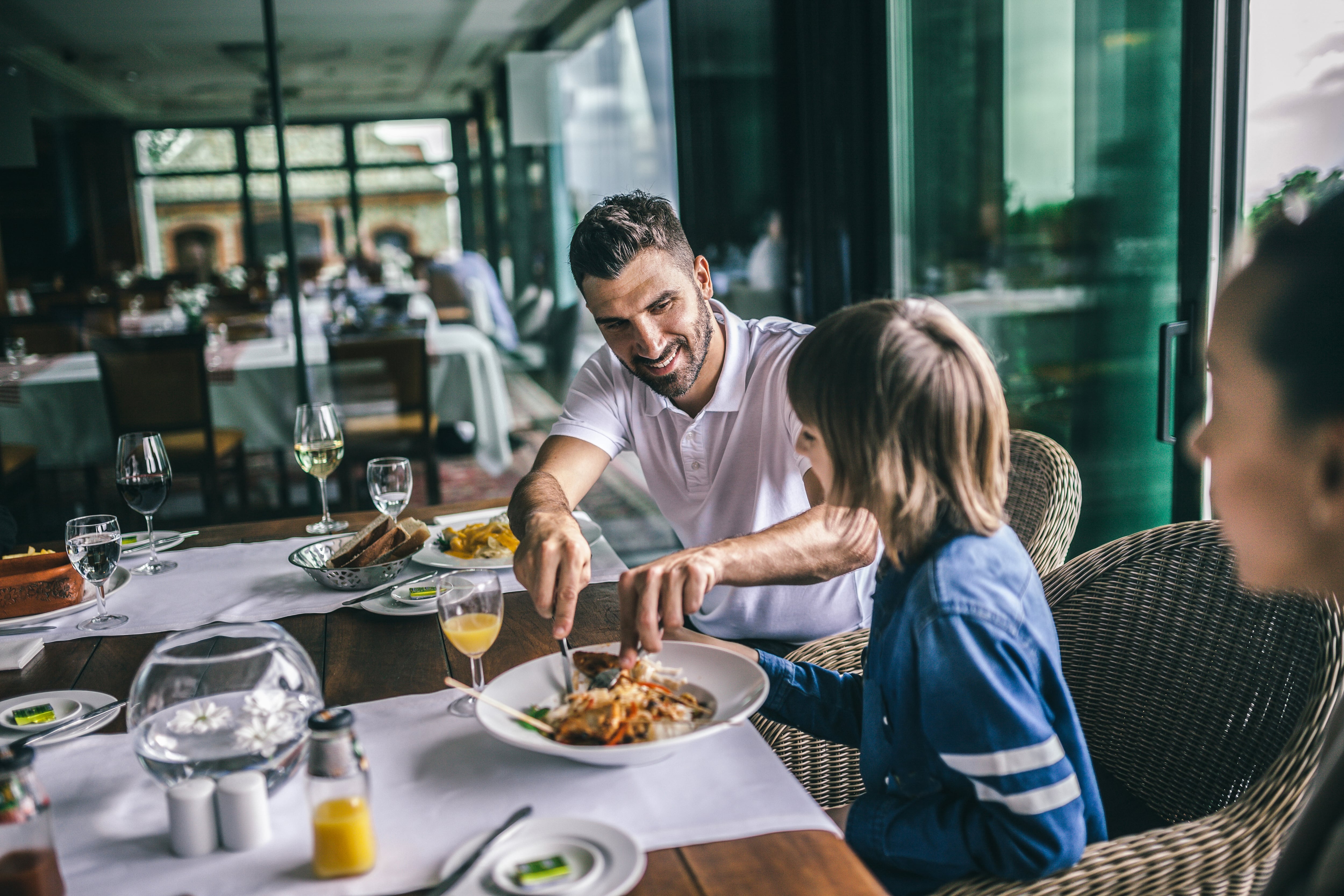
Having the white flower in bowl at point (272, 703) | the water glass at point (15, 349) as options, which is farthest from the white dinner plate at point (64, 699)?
the water glass at point (15, 349)

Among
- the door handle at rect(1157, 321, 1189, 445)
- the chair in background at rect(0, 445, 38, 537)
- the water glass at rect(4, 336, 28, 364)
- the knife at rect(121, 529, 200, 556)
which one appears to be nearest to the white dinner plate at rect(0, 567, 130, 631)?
the knife at rect(121, 529, 200, 556)

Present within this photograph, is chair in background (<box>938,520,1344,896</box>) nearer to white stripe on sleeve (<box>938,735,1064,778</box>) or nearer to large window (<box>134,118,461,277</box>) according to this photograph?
white stripe on sleeve (<box>938,735,1064,778</box>)

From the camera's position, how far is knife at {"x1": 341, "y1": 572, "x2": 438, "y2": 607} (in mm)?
1466

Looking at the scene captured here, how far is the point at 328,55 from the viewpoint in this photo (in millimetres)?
3594

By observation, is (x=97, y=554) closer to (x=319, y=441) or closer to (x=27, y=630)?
(x=27, y=630)

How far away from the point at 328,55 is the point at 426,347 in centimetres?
110

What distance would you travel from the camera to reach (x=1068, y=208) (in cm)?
247

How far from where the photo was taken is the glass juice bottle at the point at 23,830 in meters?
0.70

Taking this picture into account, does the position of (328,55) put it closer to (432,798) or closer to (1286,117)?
(1286,117)

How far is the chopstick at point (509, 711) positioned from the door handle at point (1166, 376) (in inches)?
64.2

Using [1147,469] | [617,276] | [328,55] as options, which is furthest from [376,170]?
A: [1147,469]

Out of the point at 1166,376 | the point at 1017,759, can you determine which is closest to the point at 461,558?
the point at 1017,759

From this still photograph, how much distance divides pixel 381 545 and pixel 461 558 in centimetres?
12

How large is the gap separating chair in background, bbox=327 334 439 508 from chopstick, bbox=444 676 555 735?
9.95 feet
